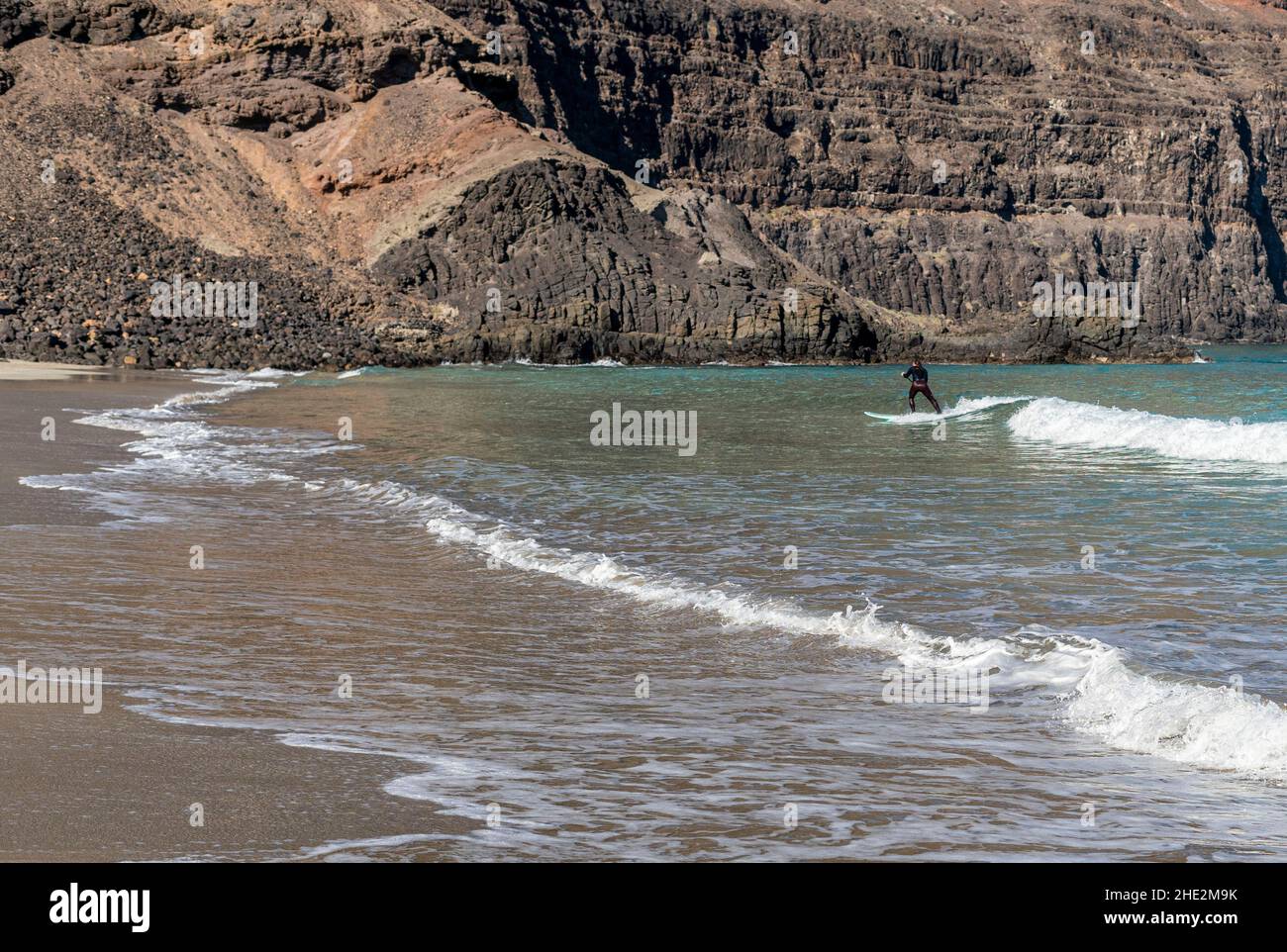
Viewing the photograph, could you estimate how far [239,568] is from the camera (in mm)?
11211

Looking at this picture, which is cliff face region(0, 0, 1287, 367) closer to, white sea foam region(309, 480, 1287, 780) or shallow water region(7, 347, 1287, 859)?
shallow water region(7, 347, 1287, 859)

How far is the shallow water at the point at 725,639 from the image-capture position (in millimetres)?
5477

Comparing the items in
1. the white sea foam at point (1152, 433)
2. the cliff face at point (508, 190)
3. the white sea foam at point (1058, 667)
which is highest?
the cliff face at point (508, 190)

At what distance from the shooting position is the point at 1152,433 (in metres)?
26.2

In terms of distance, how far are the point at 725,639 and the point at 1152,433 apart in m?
19.4

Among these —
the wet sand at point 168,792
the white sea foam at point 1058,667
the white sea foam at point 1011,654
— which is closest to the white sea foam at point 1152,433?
the white sea foam at point 1011,654

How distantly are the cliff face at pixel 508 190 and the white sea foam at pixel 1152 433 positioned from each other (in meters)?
39.9

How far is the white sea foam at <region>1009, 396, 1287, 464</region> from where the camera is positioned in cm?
2306

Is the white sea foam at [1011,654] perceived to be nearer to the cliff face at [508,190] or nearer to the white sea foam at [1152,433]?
the white sea foam at [1152,433]

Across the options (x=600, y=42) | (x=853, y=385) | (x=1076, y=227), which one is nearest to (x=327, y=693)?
(x=853, y=385)

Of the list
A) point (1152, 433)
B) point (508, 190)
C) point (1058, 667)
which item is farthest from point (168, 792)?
point (508, 190)

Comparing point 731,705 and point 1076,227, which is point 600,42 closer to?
point 1076,227

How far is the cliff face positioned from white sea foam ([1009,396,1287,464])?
39877mm

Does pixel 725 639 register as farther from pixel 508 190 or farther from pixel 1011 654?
pixel 508 190
